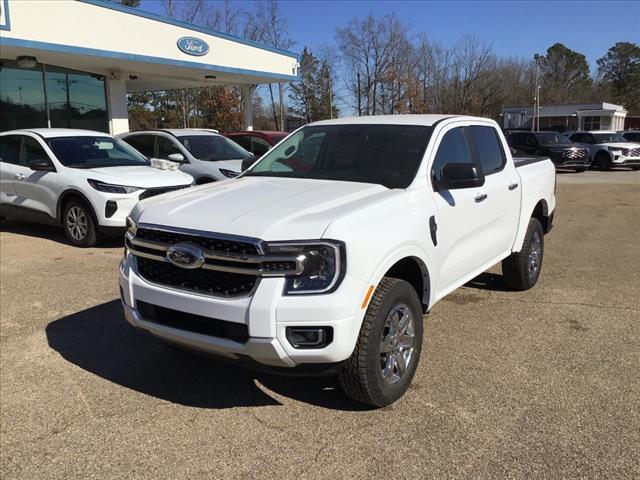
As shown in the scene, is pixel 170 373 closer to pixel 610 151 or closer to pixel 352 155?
pixel 352 155

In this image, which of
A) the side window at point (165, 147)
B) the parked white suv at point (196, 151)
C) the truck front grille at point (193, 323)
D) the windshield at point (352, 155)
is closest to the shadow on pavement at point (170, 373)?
the truck front grille at point (193, 323)

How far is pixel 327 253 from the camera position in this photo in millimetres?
3094

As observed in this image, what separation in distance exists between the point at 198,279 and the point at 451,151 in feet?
7.88

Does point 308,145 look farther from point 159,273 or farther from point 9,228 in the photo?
point 9,228

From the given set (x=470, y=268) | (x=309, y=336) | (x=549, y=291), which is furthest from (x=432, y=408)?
(x=549, y=291)

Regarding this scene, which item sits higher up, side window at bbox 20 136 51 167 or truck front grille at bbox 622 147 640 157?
side window at bbox 20 136 51 167

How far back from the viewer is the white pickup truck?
3068mm

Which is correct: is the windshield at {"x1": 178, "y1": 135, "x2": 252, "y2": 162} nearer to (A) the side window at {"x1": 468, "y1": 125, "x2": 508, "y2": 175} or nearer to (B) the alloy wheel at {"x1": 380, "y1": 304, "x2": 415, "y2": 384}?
(A) the side window at {"x1": 468, "y1": 125, "x2": 508, "y2": 175}

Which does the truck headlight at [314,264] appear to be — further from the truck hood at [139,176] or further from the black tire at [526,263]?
the truck hood at [139,176]

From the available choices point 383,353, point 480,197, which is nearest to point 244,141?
point 480,197

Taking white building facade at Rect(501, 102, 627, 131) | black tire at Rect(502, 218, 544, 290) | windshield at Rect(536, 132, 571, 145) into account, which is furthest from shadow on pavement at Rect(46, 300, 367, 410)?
white building facade at Rect(501, 102, 627, 131)

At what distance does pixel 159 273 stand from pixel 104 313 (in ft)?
7.38

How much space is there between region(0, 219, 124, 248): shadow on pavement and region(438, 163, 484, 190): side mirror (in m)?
5.95

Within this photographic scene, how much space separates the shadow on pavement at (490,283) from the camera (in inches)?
245
